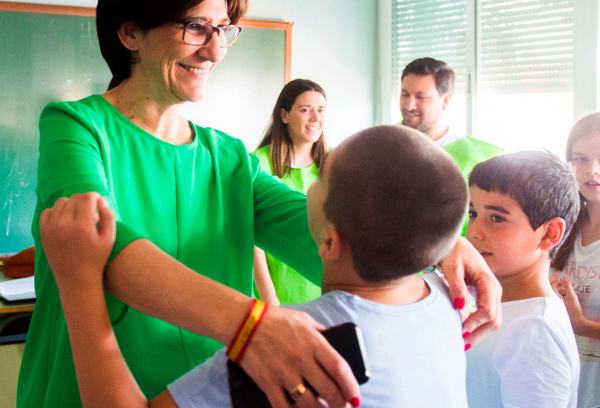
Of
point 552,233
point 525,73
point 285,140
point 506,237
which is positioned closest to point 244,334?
point 506,237

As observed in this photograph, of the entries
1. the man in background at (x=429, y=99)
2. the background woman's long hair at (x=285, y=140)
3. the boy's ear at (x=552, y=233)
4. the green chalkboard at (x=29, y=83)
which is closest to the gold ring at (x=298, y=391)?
the boy's ear at (x=552, y=233)

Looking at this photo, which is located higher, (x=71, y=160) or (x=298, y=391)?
(x=71, y=160)

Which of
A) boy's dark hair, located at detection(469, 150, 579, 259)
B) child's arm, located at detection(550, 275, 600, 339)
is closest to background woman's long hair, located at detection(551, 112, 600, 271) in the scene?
child's arm, located at detection(550, 275, 600, 339)

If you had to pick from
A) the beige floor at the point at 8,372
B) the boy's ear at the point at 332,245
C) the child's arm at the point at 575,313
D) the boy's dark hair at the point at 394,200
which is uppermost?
the boy's dark hair at the point at 394,200

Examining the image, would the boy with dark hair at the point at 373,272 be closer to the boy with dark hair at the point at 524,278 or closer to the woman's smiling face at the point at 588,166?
the boy with dark hair at the point at 524,278

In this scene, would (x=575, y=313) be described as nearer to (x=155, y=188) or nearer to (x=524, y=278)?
(x=524, y=278)

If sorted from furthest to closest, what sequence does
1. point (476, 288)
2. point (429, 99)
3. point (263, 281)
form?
point (429, 99) < point (263, 281) < point (476, 288)

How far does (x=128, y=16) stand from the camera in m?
1.02

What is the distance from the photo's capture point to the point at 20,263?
9.26 feet

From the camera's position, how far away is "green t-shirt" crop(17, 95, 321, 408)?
2.82 feet

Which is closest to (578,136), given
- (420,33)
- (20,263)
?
(420,33)

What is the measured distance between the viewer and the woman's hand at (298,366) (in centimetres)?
55

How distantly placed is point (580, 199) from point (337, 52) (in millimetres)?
2866

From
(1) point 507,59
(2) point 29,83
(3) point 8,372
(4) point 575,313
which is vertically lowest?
(3) point 8,372
